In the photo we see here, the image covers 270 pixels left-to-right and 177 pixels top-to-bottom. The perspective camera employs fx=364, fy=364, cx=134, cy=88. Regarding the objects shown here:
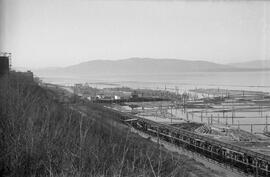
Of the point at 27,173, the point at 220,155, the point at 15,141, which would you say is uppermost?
the point at 15,141

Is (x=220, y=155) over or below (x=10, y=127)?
below

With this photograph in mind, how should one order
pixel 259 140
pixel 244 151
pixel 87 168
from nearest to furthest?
pixel 87 168 < pixel 244 151 < pixel 259 140

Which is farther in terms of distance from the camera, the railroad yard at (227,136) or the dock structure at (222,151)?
the railroad yard at (227,136)

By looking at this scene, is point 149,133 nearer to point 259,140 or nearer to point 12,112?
point 259,140

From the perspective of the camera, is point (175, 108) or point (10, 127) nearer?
point (10, 127)

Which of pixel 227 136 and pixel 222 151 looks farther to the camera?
pixel 227 136

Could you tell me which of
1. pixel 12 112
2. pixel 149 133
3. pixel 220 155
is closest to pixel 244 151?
pixel 220 155

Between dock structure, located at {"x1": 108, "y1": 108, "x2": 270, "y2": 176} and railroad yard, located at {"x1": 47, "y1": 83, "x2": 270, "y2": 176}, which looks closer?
dock structure, located at {"x1": 108, "y1": 108, "x2": 270, "y2": 176}

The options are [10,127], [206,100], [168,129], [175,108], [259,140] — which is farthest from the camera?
[206,100]
